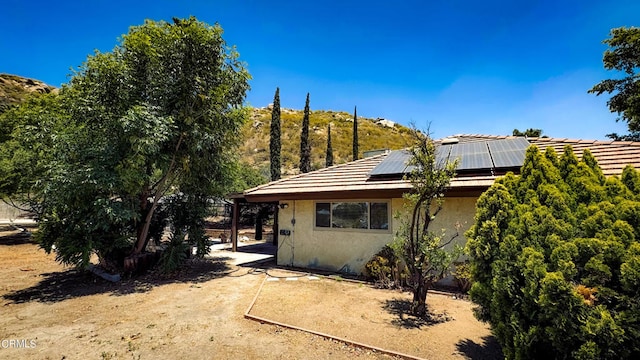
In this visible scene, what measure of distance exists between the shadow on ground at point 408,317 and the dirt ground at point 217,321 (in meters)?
0.02

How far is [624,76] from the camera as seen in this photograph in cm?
1546

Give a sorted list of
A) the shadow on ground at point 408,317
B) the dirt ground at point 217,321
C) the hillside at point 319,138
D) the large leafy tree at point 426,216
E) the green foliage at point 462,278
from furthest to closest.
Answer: the hillside at point 319,138
the green foliage at point 462,278
the large leafy tree at point 426,216
the shadow on ground at point 408,317
the dirt ground at point 217,321

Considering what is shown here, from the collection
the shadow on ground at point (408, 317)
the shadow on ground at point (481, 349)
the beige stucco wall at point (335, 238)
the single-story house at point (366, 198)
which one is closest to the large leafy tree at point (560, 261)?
the shadow on ground at point (481, 349)

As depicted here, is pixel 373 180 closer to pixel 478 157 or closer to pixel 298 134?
pixel 478 157

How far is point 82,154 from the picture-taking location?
8.00 metres

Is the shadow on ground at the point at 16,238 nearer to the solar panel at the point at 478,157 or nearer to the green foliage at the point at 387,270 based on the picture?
the green foliage at the point at 387,270

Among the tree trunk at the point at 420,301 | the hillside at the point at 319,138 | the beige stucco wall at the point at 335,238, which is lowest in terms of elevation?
the tree trunk at the point at 420,301

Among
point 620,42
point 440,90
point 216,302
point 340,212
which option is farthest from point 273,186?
point 620,42

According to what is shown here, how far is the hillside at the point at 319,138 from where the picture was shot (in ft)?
139

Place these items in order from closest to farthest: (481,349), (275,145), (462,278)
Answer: (481,349)
(462,278)
(275,145)

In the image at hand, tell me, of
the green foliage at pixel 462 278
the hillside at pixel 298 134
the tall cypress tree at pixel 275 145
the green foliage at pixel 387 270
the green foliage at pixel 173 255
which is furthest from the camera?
the hillside at pixel 298 134

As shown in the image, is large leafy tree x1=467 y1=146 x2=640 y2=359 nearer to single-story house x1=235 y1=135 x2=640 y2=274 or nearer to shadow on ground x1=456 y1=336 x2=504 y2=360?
shadow on ground x1=456 y1=336 x2=504 y2=360

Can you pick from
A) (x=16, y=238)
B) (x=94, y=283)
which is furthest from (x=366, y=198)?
(x=16, y=238)

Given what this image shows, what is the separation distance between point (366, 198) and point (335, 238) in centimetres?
177
